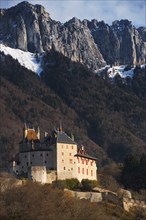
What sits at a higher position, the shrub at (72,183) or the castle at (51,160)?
the castle at (51,160)

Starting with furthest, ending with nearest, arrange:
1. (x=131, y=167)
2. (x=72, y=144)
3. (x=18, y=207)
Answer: (x=131, y=167), (x=72, y=144), (x=18, y=207)

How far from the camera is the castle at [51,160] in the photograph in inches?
4695

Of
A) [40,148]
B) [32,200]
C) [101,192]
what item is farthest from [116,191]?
[32,200]

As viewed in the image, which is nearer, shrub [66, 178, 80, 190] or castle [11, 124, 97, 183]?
shrub [66, 178, 80, 190]

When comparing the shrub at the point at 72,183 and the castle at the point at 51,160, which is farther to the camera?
the castle at the point at 51,160

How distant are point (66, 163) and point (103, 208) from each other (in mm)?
12736

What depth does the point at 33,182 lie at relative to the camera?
11244cm

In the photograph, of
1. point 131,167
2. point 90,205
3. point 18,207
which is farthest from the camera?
point 131,167

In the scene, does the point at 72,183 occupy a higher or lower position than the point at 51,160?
lower

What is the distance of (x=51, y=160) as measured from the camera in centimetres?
12119

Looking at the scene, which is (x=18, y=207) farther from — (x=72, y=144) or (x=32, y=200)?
(x=72, y=144)

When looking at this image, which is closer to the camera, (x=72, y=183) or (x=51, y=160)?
(x=72, y=183)

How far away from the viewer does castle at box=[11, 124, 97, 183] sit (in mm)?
119250

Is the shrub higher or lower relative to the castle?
lower
